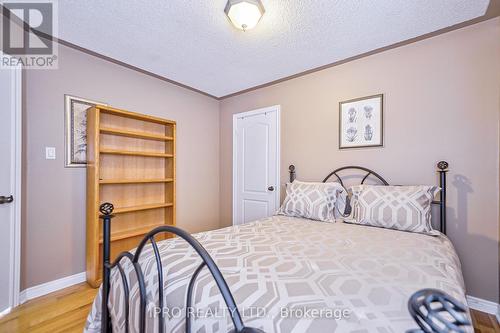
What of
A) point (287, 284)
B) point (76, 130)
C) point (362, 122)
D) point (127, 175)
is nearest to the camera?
point (287, 284)

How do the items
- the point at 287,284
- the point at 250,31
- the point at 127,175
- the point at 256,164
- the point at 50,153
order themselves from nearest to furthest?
the point at 287,284, the point at 250,31, the point at 50,153, the point at 127,175, the point at 256,164

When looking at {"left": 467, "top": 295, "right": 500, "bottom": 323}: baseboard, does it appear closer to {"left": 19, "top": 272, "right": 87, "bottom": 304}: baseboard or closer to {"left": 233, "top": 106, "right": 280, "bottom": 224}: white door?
{"left": 233, "top": 106, "right": 280, "bottom": 224}: white door

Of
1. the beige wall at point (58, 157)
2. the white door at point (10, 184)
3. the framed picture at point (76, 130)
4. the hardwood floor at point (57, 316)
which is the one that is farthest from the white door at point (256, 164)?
the white door at point (10, 184)

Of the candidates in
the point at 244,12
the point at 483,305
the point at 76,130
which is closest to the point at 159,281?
the point at 244,12

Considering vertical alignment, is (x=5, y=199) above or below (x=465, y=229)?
above

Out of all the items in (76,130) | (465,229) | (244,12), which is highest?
(244,12)

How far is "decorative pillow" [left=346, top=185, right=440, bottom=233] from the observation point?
1726 millimetres

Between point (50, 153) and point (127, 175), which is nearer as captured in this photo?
point (50, 153)

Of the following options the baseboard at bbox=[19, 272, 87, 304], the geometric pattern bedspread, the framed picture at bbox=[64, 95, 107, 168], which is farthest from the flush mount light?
the baseboard at bbox=[19, 272, 87, 304]

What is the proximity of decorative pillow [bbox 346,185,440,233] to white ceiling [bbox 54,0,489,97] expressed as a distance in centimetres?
136

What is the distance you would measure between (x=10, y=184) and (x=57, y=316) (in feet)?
3.56

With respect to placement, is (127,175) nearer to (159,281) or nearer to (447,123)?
(159,281)

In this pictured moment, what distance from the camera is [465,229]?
1883 mm

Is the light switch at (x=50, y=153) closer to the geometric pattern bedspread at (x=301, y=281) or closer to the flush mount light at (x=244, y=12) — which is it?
the geometric pattern bedspread at (x=301, y=281)
